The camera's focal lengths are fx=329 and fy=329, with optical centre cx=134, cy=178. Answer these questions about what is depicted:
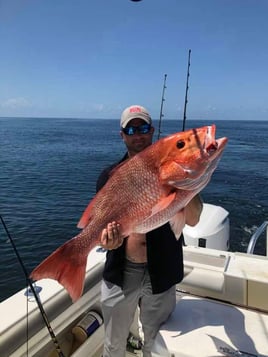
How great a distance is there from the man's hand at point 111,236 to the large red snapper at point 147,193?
0.03m

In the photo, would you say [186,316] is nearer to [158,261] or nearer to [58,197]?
[158,261]

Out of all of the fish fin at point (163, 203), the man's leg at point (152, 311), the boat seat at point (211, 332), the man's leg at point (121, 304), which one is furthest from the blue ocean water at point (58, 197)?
the fish fin at point (163, 203)

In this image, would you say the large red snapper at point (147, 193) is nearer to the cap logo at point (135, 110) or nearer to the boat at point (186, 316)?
the cap logo at point (135, 110)

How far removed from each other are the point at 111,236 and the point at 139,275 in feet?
2.46

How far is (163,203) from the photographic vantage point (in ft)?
6.27

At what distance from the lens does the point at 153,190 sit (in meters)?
1.97

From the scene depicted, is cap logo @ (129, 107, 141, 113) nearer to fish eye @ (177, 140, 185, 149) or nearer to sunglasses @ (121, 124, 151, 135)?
sunglasses @ (121, 124, 151, 135)

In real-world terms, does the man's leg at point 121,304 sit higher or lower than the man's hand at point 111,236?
lower

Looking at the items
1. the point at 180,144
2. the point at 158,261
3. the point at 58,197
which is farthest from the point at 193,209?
the point at 58,197

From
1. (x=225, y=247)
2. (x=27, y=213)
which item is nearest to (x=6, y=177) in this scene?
(x=27, y=213)

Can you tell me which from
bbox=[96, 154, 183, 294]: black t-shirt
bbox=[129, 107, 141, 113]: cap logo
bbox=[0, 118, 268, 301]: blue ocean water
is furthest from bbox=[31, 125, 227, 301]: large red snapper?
bbox=[0, 118, 268, 301]: blue ocean water

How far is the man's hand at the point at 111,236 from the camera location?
6.83 ft

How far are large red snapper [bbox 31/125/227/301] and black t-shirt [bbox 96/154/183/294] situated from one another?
48 centimetres

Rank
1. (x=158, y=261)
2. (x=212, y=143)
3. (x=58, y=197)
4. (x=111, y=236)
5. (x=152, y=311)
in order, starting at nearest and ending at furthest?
1. (x=212, y=143)
2. (x=111, y=236)
3. (x=158, y=261)
4. (x=152, y=311)
5. (x=58, y=197)
